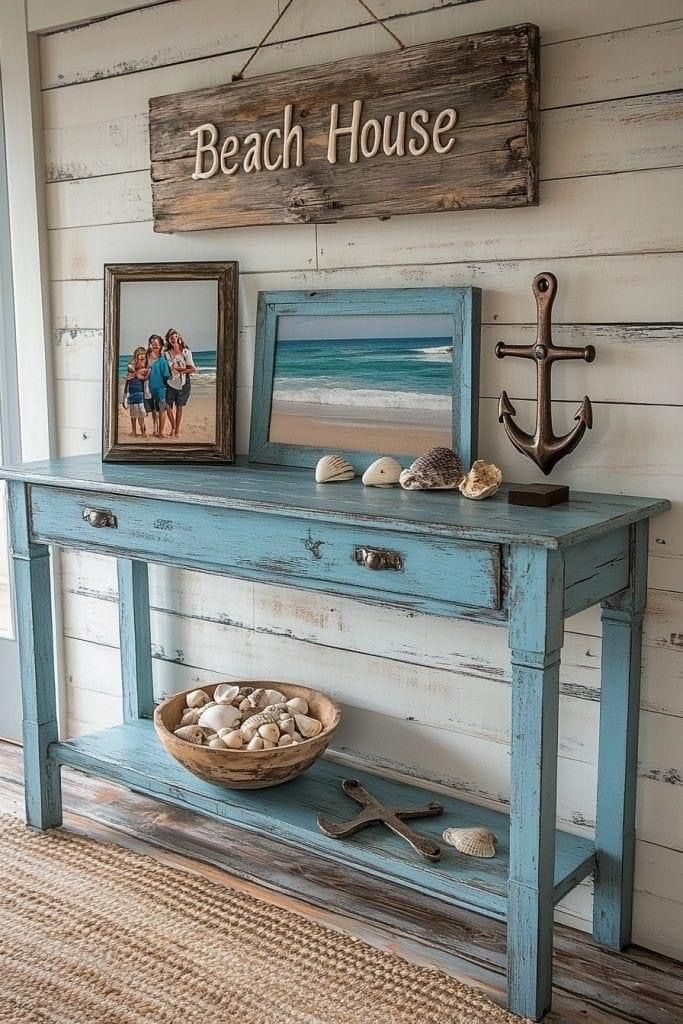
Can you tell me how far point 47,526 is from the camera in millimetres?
2312

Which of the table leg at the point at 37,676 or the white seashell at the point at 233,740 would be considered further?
the table leg at the point at 37,676

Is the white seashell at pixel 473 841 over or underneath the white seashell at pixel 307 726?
underneath

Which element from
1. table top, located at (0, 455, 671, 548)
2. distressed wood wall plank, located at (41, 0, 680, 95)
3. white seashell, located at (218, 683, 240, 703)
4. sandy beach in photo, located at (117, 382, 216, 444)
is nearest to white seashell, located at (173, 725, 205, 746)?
white seashell, located at (218, 683, 240, 703)

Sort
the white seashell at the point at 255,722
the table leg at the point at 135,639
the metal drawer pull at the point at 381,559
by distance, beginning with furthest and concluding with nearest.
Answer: the table leg at the point at 135,639 → the white seashell at the point at 255,722 → the metal drawer pull at the point at 381,559

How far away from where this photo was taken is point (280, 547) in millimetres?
1923

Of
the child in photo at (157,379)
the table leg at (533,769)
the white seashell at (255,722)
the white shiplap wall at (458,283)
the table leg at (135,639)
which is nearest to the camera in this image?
the table leg at (533,769)

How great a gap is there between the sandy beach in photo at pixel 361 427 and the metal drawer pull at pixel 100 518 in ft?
1.30

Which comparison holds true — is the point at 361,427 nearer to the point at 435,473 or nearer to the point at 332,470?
the point at 332,470

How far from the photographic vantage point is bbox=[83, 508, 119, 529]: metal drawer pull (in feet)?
7.14

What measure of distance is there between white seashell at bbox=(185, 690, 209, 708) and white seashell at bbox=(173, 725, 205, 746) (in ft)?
0.51

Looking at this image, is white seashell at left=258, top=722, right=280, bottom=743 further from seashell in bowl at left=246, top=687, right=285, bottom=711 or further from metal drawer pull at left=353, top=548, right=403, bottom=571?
metal drawer pull at left=353, top=548, right=403, bottom=571

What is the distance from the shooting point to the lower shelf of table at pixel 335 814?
6.19 ft

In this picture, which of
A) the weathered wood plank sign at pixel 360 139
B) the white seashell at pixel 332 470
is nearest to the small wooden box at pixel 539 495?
the white seashell at pixel 332 470

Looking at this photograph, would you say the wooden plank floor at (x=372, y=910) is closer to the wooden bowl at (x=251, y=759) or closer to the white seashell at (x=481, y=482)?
the wooden bowl at (x=251, y=759)
